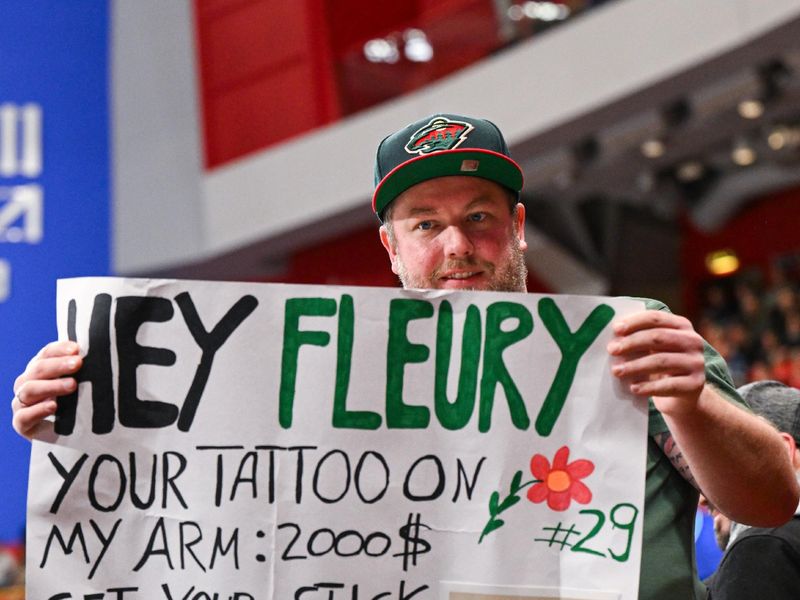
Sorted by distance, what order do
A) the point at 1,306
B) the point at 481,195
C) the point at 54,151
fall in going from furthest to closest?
1. the point at 54,151
2. the point at 1,306
3. the point at 481,195

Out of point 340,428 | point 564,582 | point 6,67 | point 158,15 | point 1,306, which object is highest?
point 158,15

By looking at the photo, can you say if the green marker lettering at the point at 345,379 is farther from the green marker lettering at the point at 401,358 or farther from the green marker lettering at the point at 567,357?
the green marker lettering at the point at 567,357

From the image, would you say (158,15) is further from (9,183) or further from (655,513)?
(655,513)

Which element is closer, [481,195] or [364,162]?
[481,195]

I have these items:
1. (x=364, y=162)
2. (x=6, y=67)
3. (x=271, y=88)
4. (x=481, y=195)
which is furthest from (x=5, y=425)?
(x=481, y=195)

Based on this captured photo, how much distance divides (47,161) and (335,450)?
6678 millimetres

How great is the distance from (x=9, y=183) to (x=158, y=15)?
8.94ft

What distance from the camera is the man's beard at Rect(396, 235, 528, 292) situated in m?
1.66

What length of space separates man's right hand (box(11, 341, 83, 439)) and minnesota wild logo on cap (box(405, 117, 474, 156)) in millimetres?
578

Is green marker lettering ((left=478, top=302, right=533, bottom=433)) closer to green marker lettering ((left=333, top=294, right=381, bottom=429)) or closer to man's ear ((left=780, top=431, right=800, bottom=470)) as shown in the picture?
green marker lettering ((left=333, top=294, right=381, bottom=429))

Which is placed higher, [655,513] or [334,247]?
[334,247]

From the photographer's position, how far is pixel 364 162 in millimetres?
8523

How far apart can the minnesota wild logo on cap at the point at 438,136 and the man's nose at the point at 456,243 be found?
0.13 meters

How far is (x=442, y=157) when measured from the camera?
5.57 feet
